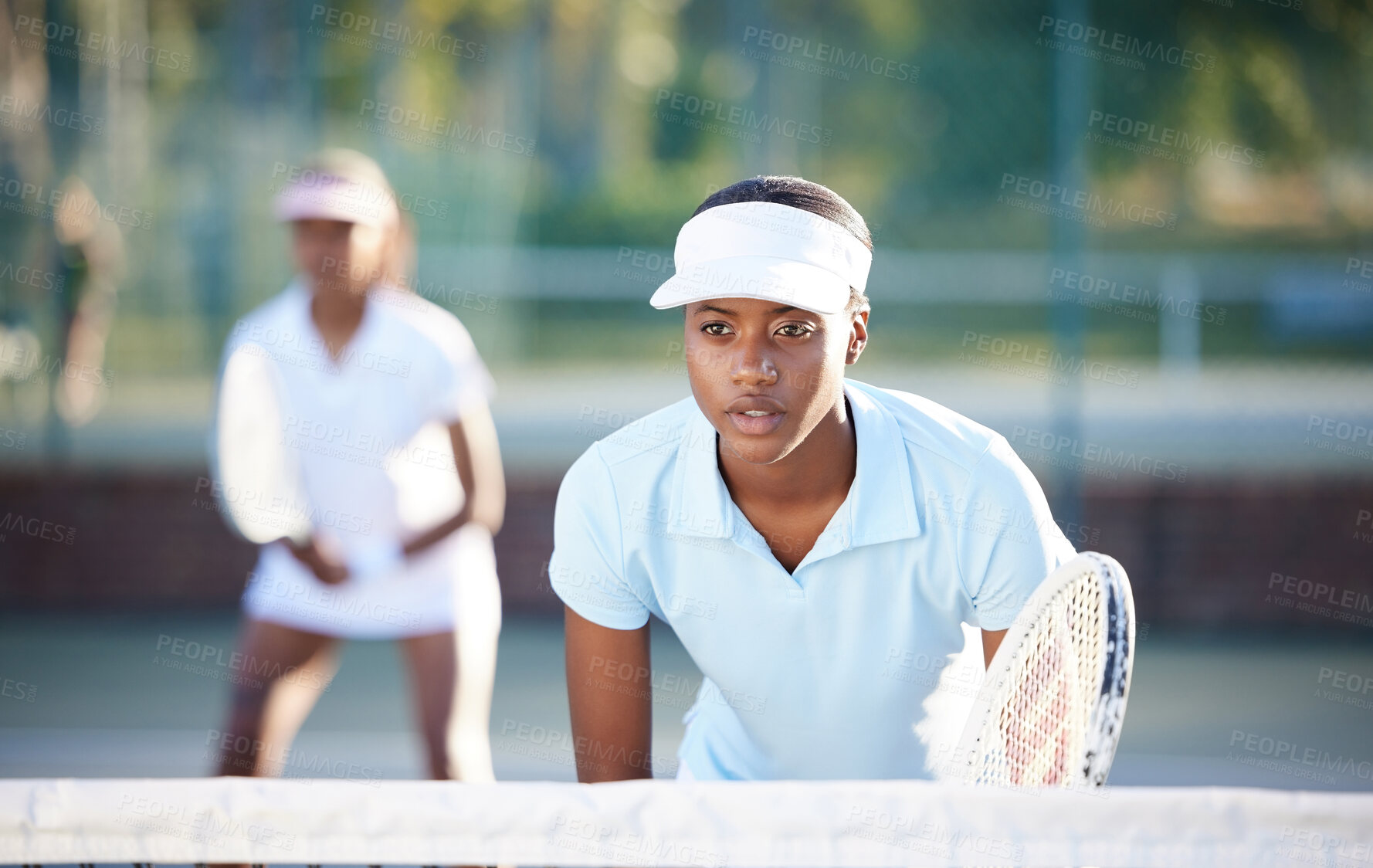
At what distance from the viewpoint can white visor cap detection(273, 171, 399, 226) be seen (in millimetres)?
3941

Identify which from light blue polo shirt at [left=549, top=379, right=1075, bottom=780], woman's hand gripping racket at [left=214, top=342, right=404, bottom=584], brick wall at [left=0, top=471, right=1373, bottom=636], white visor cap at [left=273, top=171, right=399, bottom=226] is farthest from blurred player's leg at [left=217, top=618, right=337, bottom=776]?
brick wall at [left=0, top=471, right=1373, bottom=636]

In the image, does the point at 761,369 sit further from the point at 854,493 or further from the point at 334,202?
the point at 334,202

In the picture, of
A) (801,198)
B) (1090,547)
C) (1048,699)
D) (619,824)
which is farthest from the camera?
(1090,547)

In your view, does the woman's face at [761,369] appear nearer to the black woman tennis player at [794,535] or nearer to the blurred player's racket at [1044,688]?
the black woman tennis player at [794,535]

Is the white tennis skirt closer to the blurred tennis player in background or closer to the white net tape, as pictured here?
the blurred tennis player in background

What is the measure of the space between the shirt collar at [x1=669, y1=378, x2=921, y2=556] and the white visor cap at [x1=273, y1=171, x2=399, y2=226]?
5.90 ft

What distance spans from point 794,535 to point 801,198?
22.5 inches

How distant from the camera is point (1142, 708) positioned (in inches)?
224

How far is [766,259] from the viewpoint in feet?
7.27

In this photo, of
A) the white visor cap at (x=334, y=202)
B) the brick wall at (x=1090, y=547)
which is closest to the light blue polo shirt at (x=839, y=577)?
the white visor cap at (x=334, y=202)

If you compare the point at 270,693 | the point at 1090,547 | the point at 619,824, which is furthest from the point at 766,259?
the point at 1090,547

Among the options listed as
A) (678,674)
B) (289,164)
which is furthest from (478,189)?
(678,674)

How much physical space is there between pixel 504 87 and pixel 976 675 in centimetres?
701

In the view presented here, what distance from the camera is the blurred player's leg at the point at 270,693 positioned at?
361 cm
